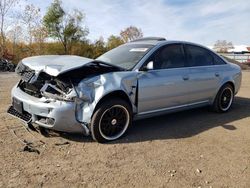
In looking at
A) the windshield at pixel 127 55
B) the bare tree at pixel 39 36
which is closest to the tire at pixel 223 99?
the windshield at pixel 127 55

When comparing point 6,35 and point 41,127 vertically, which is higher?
point 6,35

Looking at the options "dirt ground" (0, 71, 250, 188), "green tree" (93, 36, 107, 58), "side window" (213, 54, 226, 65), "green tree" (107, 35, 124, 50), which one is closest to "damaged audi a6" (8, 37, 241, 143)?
"dirt ground" (0, 71, 250, 188)

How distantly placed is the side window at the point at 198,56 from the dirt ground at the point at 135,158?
131 centimetres

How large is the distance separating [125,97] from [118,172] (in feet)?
4.70

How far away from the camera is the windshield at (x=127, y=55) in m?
5.05

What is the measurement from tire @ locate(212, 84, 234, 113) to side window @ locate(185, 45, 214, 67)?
0.74 meters

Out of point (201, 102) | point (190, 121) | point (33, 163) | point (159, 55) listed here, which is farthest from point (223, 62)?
point (33, 163)

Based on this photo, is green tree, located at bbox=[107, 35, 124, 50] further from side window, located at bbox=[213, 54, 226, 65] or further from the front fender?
the front fender

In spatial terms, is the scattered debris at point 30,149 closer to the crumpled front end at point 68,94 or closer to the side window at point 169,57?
the crumpled front end at point 68,94

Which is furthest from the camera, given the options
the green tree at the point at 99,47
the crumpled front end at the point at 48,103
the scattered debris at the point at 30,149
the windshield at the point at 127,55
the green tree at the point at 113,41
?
the green tree at the point at 113,41

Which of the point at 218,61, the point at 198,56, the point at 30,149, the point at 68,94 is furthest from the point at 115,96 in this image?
the point at 218,61

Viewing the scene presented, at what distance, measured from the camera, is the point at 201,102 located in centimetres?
616

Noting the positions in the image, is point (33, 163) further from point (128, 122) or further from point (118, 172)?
point (128, 122)

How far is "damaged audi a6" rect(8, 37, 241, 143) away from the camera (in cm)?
425
